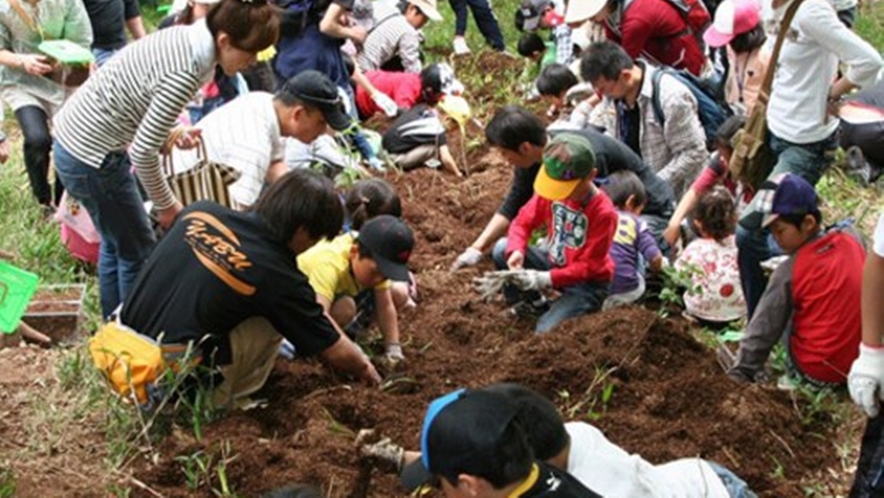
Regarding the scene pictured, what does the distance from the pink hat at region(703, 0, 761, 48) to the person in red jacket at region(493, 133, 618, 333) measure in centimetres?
184

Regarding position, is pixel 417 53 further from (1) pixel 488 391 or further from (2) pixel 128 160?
(1) pixel 488 391

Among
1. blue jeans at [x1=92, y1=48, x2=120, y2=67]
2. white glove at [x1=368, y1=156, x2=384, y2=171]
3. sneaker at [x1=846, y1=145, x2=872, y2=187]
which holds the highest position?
sneaker at [x1=846, y1=145, x2=872, y2=187]

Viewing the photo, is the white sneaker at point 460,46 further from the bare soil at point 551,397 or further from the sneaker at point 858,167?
the bare soil at point 551,397

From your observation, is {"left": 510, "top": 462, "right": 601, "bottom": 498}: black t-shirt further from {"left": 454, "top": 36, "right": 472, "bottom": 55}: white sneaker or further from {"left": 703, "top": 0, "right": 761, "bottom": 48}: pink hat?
{"left": 454, "top": 36, "right": 472, "bottom": 55}: white sneaker

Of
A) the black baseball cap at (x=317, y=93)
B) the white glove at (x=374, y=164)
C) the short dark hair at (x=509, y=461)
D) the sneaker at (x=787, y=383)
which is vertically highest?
the short dark hair at (x=509, y=461)

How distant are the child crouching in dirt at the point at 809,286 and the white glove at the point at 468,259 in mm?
1811

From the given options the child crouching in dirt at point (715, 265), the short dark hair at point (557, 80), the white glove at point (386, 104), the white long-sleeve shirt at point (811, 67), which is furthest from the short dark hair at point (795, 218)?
the white glove at point (386, 104)

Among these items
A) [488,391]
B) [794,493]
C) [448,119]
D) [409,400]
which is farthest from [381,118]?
[488,391]

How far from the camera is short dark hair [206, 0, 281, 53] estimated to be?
471cm

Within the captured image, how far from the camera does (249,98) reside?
5.59 m

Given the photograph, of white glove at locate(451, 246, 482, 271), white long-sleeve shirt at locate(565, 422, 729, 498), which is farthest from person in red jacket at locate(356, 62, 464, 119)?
white long-sleeve shirt at locate(565, 422, 729, 498)

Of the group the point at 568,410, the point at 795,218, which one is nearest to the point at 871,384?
the point at 795,218

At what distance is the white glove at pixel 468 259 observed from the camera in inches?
247

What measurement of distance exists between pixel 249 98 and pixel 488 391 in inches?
113
